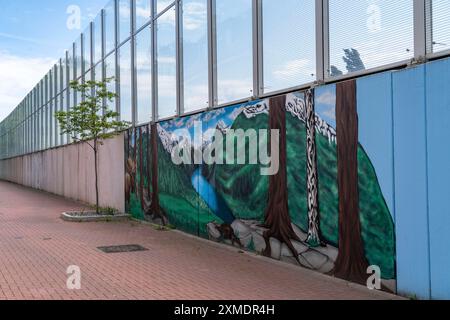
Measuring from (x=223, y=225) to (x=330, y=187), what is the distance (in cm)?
344

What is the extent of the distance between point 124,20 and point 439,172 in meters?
13.9

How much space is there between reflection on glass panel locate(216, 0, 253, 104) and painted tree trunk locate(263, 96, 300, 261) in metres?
1.15

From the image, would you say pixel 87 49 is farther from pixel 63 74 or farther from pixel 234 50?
pixel 234 50

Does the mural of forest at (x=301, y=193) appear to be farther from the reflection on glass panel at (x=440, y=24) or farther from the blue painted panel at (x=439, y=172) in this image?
the reflection on glass panel at (x=440, y=24)

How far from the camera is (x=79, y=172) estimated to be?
903 inches

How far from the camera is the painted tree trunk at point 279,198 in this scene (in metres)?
8.47

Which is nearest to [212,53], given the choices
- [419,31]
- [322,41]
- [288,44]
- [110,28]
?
[288,44]

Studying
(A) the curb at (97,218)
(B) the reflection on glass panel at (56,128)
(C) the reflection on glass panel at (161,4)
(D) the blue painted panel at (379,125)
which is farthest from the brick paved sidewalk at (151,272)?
(B) the reflection on glass panel at (56,128)

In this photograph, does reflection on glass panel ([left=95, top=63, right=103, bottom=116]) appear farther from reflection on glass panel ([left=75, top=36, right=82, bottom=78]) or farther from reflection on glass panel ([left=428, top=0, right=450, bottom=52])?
reflection on glass panel ([left=428, top=0, right=450, bottom=52])

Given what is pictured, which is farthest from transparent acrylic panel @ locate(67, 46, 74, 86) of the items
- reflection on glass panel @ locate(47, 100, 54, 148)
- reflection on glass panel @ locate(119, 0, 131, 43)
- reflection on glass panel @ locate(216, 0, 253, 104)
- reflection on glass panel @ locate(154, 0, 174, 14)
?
reflection on glass panel @ locate(216, 0, 253, 104)

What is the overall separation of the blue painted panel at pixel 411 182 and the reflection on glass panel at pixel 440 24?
0.34 meters

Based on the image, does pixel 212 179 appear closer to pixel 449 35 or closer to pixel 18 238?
pixel 18 238

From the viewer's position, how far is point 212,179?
10945 millimetres

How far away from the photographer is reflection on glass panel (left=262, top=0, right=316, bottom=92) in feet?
27.0
